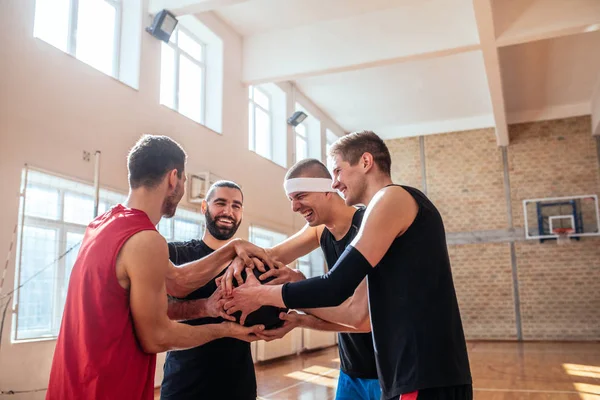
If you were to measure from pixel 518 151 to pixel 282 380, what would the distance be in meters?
9.23

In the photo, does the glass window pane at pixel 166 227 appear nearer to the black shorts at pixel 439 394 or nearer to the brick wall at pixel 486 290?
the black shorts at pixel 439 394

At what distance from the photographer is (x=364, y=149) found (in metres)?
2.00

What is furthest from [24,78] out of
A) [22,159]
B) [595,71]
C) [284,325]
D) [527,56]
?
[595,71]

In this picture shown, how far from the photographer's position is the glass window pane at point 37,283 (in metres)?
4.77

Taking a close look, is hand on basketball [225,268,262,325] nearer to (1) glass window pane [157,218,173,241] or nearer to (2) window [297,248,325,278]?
(1) glass window pane [157,218,173,241]

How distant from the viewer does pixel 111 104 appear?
588 cm

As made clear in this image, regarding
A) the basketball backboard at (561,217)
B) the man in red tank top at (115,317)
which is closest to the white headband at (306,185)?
the man in red tank top at (115,317)

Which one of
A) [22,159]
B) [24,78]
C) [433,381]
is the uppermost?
[24,78]

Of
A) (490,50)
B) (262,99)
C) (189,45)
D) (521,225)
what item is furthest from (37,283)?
(521,225)

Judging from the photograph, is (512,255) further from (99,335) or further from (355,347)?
(99,335)

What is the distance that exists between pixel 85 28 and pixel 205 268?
4.60 m

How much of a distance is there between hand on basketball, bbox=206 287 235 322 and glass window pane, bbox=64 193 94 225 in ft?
11.5

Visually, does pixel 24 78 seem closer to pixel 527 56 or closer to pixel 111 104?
pixel 111 104

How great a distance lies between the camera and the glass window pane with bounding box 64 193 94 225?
17.5 feet
